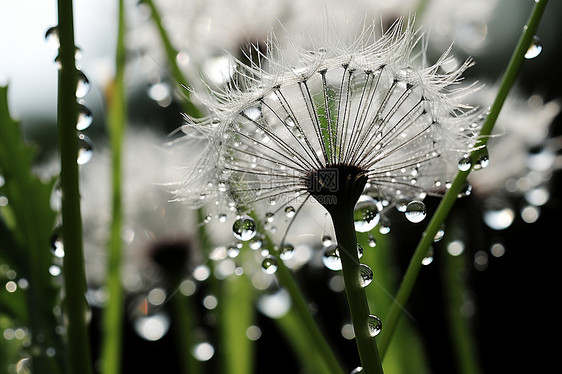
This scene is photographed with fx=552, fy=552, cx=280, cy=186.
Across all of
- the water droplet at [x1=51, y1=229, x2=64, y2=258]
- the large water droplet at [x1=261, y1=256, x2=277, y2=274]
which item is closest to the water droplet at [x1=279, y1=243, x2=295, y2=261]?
the large water droplet at [x1=261, y1=256, x2=277, y2=274]

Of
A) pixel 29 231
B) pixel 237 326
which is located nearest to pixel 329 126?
pixel 29 231

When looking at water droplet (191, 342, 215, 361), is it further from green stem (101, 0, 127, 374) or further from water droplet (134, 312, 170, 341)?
green stem (101, 0, 127, 374)

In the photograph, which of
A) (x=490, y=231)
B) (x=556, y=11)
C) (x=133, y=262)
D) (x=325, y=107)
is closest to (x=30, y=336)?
(x=325, y=107)

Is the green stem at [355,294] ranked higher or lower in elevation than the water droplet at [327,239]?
lower

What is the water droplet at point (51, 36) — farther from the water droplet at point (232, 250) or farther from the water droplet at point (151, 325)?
the water droplet at point (151, 325)

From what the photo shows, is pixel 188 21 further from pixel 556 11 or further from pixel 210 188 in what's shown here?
pixel 556 11

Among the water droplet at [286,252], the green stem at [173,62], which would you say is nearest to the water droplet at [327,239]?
the water droplet at [286,252]

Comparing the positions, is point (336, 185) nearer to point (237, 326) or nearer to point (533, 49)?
point (533, 49)
